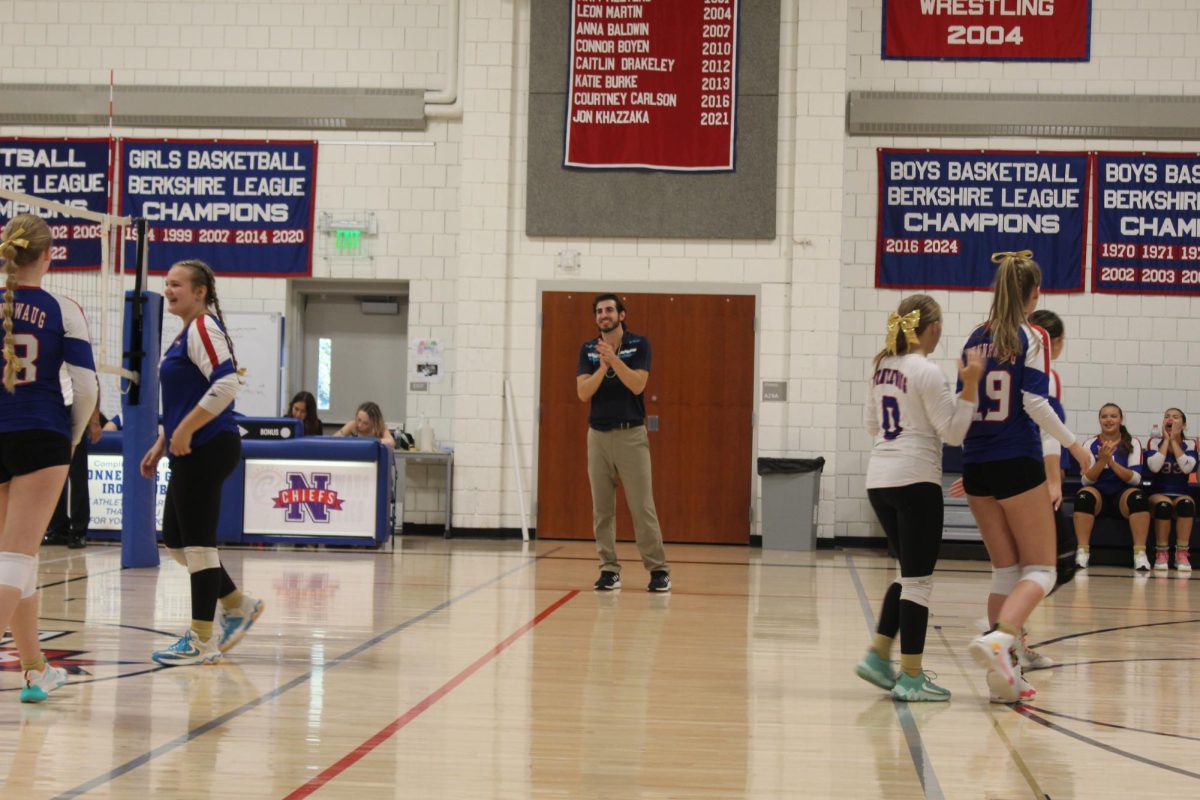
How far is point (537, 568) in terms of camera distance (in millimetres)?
10391

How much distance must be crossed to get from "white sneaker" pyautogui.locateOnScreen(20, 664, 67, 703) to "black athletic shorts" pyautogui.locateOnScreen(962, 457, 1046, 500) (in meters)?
3.62

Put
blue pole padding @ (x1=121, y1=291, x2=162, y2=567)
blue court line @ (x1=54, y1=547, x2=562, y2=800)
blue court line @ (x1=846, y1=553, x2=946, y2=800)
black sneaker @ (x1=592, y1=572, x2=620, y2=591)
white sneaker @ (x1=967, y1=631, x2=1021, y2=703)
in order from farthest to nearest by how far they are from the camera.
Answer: blue pole padding @ (x1=121, y1=291, x2=162, y2=567)
black sneaker @ (x1=592, y1=572, x2=620, y2=591)
white sneaker @ (x1=967, y1=631, x2=1021, y2=703)
blue court line @ (x1=846, y1=553, x2=946, y2=800)
blue court line @ (x1=54, y1=547, x2=562, y2=800)

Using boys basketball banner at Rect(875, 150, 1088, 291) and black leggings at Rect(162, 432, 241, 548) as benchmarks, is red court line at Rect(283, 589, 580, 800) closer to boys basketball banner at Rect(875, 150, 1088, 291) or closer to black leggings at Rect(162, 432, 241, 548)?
black leggings at Rect(162, 432, 241, 548)

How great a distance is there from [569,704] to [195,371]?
83.2 inches

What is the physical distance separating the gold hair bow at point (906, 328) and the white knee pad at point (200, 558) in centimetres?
291

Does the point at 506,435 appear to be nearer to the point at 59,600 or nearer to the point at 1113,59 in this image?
the point at 59,600

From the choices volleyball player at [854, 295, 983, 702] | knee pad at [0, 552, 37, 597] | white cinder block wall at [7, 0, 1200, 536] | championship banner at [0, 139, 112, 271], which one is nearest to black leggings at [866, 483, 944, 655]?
volleyball player at [854, 295, 983, 702]

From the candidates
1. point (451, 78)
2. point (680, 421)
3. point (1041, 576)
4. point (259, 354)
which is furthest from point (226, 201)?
point (1041, 576)

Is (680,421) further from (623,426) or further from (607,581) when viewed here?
(623,426)

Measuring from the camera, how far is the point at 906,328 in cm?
519

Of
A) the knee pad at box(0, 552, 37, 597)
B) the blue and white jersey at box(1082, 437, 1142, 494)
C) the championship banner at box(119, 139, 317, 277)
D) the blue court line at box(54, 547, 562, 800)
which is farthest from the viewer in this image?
the championship banner at box(119, 139, 317, 277)

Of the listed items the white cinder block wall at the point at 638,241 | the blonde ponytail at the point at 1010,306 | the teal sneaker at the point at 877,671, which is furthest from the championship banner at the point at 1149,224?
the teal sneaker at the point at 877,671

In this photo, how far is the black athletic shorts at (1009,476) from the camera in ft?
16.8

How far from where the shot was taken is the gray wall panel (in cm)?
1334
